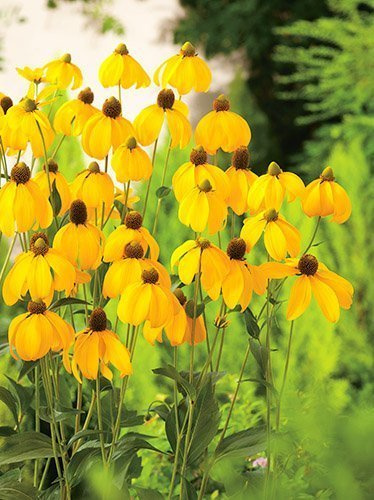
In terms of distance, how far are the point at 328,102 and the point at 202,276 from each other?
260 centimetres

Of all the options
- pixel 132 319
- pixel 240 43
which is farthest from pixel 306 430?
pixel 240 43

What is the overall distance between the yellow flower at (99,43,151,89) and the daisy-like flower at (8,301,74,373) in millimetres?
187

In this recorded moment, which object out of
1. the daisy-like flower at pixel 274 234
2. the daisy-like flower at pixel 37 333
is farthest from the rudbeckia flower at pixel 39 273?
the daisy-like flower at pixel 274 234

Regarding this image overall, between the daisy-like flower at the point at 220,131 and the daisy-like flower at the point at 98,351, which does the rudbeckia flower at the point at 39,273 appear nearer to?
the daisy-like flower at the point at 98,351

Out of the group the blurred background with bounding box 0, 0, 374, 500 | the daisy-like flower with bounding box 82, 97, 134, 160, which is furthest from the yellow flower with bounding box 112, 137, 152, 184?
the blurred background with bounding box 0, 0, 374, 500

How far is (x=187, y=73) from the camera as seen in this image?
0.65m

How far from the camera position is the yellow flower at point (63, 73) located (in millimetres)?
703

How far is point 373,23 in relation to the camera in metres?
3.17

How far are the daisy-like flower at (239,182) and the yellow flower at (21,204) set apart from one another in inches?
5.2

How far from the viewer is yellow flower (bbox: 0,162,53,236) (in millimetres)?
574

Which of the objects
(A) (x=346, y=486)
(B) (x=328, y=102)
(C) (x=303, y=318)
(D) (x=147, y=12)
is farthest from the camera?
(D) (x=147, y=12)

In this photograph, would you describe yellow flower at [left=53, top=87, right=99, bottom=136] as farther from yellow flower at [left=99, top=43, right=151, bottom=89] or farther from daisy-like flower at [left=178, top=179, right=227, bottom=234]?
daisy-like flower at [left=178, top=179, right=227, bottom=234]

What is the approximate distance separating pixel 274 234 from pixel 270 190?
0.03 meters

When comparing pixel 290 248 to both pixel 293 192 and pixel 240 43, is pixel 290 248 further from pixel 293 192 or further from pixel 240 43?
pixel 240 43
